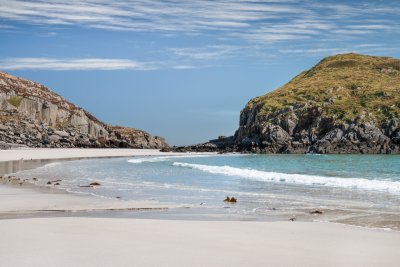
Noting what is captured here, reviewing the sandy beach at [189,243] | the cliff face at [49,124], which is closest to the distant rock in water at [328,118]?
the cliff face at [49,124]

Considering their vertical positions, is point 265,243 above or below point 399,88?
below

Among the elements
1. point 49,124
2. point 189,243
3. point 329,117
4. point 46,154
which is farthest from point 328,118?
point 189,243

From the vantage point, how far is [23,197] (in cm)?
1933

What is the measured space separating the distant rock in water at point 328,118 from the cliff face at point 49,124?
26.2 m

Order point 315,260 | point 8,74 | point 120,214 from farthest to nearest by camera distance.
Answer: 1. point 8,74
2. point 120,214
3. point 315,260

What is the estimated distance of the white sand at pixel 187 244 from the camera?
8.33 m

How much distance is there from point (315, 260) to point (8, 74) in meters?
176

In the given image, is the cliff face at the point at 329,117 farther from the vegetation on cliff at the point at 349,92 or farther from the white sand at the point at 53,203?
the white sand at the point at 53,203

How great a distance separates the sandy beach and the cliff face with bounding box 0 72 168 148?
4172 inches

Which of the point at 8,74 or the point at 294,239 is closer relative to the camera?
the point at 294,239

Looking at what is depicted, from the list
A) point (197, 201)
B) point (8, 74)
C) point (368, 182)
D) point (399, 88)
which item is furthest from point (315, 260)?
point (8, 74)

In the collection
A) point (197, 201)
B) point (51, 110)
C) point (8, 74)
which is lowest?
point (197, 201)

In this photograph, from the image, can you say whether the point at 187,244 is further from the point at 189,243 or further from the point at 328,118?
the point at 328,118

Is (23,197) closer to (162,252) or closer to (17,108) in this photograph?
(162,252)
